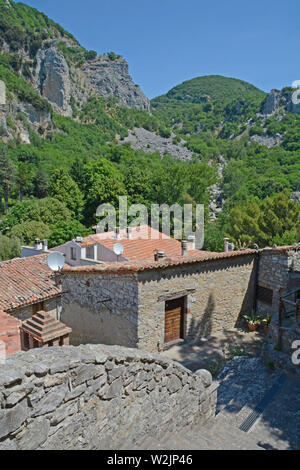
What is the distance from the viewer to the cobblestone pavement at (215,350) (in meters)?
9.23

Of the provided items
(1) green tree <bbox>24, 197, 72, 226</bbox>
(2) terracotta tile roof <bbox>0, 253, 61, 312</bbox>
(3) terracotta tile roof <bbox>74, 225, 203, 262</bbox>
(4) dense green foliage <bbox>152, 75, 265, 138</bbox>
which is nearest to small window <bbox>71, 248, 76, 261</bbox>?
(3) terracotta tile roof <bbox>74, 225, 203, 262</bbox>

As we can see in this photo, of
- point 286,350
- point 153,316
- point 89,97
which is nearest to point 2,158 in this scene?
point 153,316

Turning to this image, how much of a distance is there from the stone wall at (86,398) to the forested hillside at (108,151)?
70.4 ft

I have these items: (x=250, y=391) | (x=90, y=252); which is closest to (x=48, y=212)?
(x=90, y=252)

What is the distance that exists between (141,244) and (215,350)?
26.2 feet

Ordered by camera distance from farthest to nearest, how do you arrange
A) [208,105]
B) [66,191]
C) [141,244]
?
[208,105] < [66,191] < [141,244]

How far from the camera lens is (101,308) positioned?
9.58m

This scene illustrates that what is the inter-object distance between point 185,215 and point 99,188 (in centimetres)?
1060

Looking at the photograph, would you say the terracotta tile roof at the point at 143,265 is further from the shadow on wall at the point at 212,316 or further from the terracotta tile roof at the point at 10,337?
the terracotta tile roof at the point at 10,337

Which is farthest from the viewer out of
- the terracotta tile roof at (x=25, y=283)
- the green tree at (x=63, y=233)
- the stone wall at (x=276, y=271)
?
the green tree at (x=63, y=233)

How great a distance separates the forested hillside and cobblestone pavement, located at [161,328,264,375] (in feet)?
46.6

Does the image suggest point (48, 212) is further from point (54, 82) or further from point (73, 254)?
point (54, 82)

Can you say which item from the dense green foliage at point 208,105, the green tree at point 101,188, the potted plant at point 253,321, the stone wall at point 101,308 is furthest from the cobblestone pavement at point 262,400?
the dense green foliage at point 208,105

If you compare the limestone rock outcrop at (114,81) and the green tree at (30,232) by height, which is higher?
the limestone rock outcrop at (114,81)
